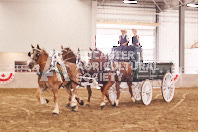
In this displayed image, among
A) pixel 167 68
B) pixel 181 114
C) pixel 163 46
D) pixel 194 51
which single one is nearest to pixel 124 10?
pixel 163 46

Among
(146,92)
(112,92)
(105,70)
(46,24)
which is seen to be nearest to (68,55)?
(105,70)

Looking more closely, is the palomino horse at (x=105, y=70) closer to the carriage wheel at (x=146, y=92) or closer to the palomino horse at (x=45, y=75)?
the carriage wheel at (x=146, y=92)

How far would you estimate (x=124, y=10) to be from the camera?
924 inches

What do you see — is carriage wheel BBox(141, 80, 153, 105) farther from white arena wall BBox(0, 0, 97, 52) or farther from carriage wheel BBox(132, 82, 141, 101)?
white arena wall BBox(0, 0, 97, 52)

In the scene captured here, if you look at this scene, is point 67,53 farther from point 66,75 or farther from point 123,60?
point 123,60

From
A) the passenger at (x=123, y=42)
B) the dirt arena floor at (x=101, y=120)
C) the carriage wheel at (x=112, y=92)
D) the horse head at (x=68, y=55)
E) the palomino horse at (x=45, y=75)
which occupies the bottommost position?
the dirt arena floor at (x=101, y=120)

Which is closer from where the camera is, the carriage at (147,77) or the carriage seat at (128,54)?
the carriage at (147,77)

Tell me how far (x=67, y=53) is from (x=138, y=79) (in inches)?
93.0

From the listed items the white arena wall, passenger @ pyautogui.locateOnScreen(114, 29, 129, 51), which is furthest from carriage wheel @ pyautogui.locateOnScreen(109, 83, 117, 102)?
the white arena wall

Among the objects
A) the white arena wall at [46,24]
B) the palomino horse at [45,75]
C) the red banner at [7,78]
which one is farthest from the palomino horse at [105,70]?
the white arena wall at [46,24]

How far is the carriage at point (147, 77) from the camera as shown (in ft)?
27.6

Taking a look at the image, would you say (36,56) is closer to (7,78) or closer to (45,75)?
(45,75)

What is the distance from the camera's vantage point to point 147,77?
8.75 meters

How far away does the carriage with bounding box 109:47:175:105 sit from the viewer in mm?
8406
